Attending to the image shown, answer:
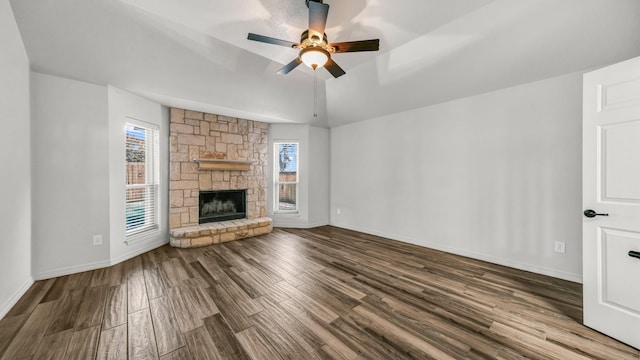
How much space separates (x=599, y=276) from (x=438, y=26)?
9.57 ft

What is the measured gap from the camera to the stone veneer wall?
429cm

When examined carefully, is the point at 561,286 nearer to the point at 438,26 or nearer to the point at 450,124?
the point at 450,124

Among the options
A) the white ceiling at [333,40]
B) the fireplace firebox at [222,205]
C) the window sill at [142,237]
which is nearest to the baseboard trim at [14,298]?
the window sill at [142,237]

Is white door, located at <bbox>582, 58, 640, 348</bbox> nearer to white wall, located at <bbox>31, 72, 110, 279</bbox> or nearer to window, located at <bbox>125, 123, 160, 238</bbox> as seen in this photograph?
white wall, located at <bbox>31, 72, 110, 279</bbox>

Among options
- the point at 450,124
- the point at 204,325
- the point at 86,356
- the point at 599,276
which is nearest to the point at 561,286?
the point at 599,276

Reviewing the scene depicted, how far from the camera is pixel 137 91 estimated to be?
346 centimetres

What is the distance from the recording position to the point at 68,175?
2.96 metres

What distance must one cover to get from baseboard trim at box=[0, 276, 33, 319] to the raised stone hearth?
5.37ft

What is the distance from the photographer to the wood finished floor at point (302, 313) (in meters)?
1.71

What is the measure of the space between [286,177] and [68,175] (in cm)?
368

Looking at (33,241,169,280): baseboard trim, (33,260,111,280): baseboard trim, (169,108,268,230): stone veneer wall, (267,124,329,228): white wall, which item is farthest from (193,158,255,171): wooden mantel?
(33,260,111,280): baseboard trim

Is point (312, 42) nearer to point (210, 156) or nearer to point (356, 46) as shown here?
point (356, 46)

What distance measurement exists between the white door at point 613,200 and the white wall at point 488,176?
3.69ft

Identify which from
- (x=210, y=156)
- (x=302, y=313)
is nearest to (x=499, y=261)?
(x=302, y=313)
